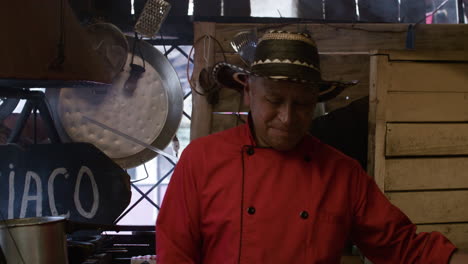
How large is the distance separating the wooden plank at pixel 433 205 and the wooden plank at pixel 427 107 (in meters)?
0.35

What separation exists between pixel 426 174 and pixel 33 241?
68.4 inches

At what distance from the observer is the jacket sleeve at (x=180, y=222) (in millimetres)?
1661

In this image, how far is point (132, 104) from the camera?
9.54 ft

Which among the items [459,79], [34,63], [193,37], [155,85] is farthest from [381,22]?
[34,63]

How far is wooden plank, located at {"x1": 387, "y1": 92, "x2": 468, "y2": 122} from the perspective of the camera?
2.20 meters

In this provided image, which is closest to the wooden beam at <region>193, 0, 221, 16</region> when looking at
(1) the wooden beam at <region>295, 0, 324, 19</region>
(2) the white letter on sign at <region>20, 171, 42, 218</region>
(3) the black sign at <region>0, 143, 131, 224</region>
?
(1) the wooden beam at <region>295, 0, 324, 19</region>

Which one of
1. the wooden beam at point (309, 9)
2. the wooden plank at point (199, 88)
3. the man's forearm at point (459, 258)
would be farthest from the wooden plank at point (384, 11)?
the man's forearm at point (459, 258)

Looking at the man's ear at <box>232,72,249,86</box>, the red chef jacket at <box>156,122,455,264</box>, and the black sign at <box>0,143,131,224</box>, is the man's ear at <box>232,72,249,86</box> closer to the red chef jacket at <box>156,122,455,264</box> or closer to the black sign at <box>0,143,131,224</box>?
the red chef jacket at <box>156,122,455,264</box>

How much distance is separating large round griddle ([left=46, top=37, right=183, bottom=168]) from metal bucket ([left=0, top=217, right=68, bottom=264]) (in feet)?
3.26

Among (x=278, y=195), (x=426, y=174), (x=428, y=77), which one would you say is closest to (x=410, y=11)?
(x=428, y=77)

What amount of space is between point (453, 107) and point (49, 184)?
6.32 feet

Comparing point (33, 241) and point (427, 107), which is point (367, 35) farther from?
point (33, 241)

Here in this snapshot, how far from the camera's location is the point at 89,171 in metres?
2.34

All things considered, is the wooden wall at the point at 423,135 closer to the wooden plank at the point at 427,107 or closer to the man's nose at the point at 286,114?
the wooden plank at the point at 427,107
